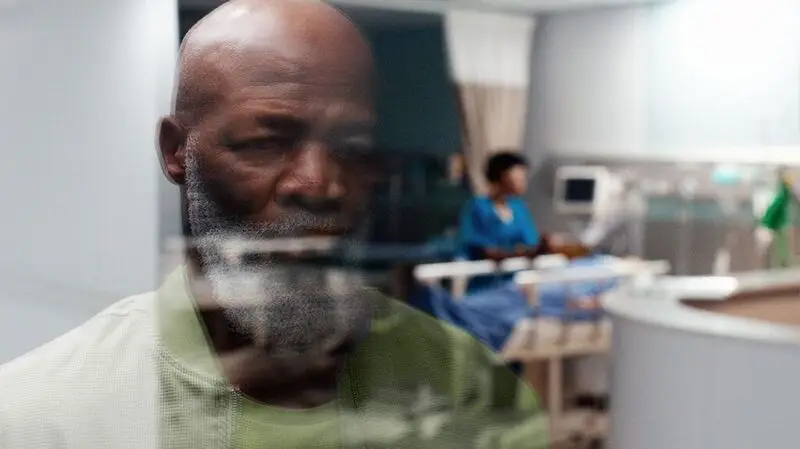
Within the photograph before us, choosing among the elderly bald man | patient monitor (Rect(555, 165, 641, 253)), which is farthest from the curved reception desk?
the elderly bald man

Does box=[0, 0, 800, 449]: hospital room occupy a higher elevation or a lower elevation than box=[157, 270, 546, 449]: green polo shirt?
higher

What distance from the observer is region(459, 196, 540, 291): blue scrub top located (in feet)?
3.53

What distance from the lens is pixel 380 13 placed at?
919mm

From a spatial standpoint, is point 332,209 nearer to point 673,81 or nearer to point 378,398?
point 378,398

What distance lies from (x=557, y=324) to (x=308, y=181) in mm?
649

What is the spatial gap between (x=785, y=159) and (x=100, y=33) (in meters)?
1.20

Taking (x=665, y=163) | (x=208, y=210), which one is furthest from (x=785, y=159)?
(x=208, y=210)

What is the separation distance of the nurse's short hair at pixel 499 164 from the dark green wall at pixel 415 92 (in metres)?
0.07

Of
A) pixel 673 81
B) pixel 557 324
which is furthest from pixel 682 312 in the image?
pixel 673 81

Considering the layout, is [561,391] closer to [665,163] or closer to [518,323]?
[518,323]

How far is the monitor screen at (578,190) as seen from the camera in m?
1.17

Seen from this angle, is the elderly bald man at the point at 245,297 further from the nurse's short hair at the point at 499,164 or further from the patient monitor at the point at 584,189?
the patient monitor at the point at 584,189

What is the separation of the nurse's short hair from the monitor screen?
0.11 metres

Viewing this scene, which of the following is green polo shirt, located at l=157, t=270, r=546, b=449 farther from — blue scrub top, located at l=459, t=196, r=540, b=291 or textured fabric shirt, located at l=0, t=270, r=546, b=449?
blue scrub top, located at l=459, t=196, r=540, b=291
